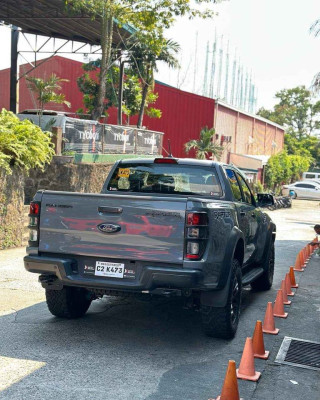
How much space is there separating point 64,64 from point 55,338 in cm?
3612

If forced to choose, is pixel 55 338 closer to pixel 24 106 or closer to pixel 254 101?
pixel 24 106

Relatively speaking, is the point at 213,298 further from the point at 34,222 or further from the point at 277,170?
the point at 277,170

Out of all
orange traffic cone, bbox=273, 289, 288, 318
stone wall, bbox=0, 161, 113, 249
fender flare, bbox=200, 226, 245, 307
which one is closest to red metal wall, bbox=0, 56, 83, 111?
stone wall, bbox=0, 161, 113, 249

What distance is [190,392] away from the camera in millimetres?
5148

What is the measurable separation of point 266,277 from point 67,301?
12.9ft

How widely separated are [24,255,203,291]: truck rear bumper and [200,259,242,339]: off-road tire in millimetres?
630

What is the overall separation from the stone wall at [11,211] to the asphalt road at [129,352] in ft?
11.7

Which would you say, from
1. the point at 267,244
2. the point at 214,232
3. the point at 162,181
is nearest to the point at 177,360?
the point at 214,232

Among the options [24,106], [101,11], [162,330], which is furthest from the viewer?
[24,106]

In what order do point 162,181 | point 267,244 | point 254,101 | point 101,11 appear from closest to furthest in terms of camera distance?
point 162,181, point 267,244, point 101,11, point 254,101

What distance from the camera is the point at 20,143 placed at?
42.9 ft

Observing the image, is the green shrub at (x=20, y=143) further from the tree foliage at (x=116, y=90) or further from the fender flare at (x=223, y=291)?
the tree foliage at (x=116, y=90)

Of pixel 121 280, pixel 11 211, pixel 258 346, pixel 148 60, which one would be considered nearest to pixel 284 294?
pixel 258 346

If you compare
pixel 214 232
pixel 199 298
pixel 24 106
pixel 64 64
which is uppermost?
pixel 64 64
